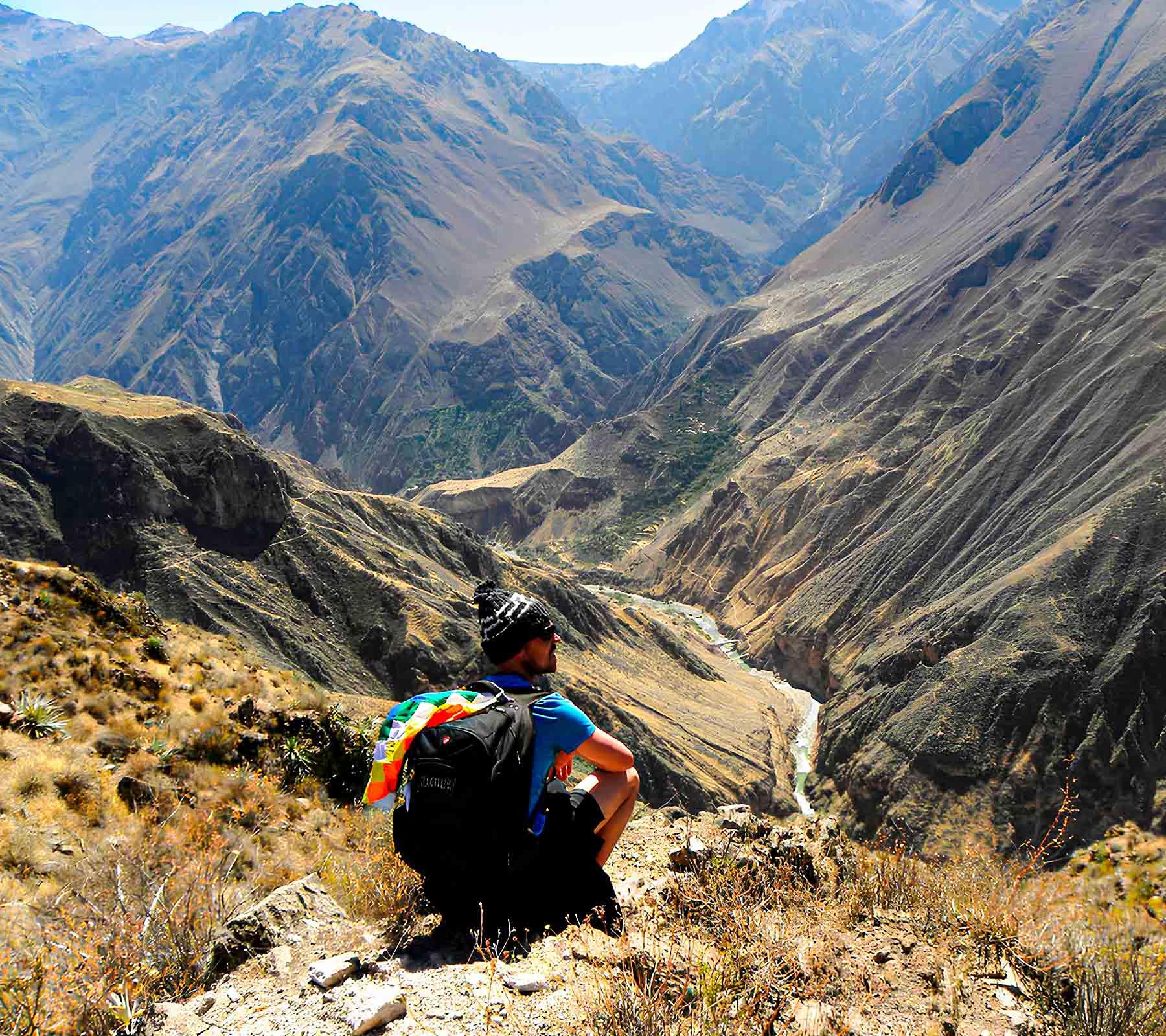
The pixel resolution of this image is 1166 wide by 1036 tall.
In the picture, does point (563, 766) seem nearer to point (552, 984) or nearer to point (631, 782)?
point (631, 782)

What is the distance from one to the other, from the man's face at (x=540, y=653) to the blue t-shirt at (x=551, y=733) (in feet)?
1.15

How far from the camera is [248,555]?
34906 mm

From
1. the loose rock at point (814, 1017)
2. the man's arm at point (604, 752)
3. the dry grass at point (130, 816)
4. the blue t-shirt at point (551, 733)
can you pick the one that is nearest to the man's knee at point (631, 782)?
the man's arm at point (604, 752)

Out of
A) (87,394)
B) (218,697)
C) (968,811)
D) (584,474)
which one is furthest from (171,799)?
(584,474)

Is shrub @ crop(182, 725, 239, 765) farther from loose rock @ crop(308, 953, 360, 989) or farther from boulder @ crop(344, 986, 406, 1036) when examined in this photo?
A: boulder @ crop(344, 986, 406, 1036)

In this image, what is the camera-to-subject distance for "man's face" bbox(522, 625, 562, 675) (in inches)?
218

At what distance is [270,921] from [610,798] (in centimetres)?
249

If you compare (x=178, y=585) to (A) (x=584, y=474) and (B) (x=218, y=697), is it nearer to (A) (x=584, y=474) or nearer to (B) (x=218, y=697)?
(B) (x=218, y=697)

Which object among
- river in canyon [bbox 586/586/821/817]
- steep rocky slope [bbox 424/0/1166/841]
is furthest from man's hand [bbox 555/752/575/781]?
river in canyon [bbox 586/586/821/817]

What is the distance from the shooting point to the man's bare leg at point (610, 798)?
18.6ft

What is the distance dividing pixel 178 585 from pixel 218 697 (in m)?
21.6

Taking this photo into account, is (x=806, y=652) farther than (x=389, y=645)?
Yes

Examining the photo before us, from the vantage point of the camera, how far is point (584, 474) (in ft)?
396

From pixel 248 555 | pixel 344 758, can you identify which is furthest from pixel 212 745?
→ pixel 248 555
